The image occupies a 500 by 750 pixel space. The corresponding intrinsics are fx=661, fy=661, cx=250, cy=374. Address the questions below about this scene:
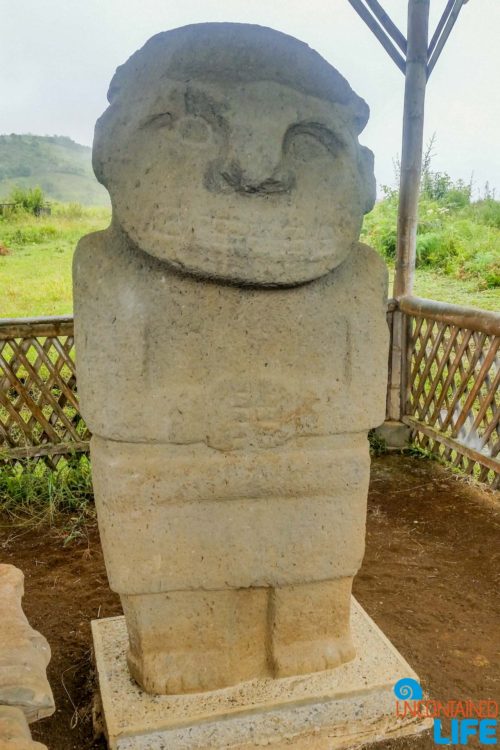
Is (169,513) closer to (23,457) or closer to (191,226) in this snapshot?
(191,226)

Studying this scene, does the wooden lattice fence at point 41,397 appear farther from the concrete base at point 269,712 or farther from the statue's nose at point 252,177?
the statue's nose at point 252,177

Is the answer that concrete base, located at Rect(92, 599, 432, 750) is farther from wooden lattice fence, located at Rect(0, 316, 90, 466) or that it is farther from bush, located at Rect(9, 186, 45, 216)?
bush, located at Rect(9, 186, 45, 216)

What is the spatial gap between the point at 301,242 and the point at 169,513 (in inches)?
29.5

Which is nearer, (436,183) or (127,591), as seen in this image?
Result: (127,591)

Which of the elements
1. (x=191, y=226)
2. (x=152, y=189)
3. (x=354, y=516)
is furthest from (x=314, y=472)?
(x=152, y=189)

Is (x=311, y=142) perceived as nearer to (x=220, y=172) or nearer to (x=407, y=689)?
(x=220, y=172)

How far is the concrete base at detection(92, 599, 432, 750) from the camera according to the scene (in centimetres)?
172

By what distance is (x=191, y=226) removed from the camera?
4.74ft

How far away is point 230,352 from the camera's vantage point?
5.32 feet

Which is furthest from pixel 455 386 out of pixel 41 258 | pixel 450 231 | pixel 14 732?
pixel 41 258

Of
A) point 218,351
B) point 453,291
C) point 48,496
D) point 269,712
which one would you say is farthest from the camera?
point 453,291

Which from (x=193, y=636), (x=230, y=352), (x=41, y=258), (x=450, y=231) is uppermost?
(x=230, y=352)

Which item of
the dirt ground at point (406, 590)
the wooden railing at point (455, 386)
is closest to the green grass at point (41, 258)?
the wooden railing at point (455, 386)

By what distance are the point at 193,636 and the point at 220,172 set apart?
3.96 feet
